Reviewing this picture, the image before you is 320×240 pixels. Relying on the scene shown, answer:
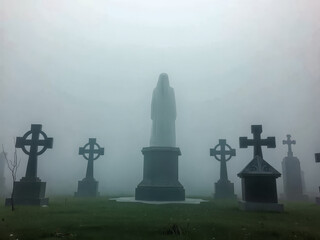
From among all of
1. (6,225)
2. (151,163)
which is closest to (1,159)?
(151,163)

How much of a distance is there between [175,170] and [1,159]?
19.9 m

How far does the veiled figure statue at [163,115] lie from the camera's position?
63.3ft

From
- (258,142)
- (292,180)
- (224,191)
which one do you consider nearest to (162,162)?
(258,142)

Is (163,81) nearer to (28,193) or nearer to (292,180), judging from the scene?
(28,193)

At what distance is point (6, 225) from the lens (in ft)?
23.8

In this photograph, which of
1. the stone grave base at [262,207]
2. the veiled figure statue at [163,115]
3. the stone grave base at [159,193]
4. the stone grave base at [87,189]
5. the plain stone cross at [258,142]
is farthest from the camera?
the stone grave base at [87,189]

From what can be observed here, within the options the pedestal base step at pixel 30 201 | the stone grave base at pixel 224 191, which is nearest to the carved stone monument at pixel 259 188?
the stone grave base at pixel 224 191

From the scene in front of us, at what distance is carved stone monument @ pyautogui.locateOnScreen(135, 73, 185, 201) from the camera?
659 inches

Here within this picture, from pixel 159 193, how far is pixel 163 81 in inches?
338

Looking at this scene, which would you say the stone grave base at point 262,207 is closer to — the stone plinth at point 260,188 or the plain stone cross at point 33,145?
the stone plinth at point 260,188

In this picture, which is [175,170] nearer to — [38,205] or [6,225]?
[38,205]

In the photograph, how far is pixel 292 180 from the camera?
23.8m

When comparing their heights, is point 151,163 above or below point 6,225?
above

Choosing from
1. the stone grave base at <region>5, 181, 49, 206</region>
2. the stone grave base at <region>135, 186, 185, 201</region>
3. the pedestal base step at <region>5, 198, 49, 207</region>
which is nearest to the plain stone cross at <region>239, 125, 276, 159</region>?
the stone grave base at <region>135, 186, 185, 201</region>
